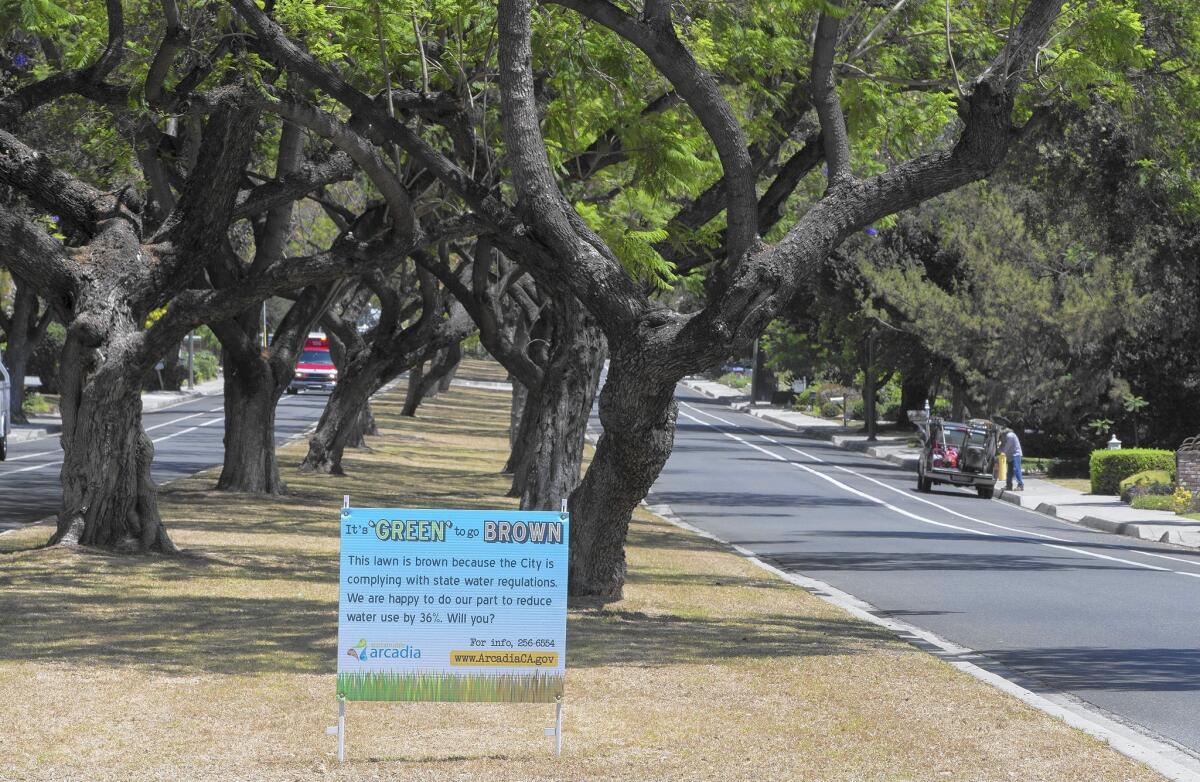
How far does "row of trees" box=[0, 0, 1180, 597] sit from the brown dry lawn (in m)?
1.66

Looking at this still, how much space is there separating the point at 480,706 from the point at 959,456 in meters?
28.2

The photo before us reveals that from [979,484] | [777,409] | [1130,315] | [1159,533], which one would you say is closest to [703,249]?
[1159,533]

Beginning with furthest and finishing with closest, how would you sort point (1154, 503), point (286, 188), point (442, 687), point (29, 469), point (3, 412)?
point (1154, 503) → point (3, 412) → point (29, 469) → point (286, 188) → point (442, 687)

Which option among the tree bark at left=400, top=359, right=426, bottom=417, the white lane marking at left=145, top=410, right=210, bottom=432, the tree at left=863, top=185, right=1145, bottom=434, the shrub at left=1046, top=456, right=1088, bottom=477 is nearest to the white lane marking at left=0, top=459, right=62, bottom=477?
the white lane marking at left=145, top=410, right=210, bottom=432

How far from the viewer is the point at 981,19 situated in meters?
18.6

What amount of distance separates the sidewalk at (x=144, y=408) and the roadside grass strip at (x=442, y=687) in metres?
31.7

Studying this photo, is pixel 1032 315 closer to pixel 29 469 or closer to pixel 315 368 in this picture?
pixel 29 469

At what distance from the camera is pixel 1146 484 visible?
32.9 meters

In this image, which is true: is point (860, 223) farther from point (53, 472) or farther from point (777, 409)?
point (777, 409)

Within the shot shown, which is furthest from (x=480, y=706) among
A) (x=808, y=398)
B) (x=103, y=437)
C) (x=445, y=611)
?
(x=808, y=398)

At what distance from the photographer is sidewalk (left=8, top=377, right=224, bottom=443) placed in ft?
125

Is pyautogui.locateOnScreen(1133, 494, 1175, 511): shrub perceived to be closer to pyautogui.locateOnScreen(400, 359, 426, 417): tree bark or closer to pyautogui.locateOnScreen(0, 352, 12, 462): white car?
pyautogui.locateOnScreen(0, 352, 12, 462): white car

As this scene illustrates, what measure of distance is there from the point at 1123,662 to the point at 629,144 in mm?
7042

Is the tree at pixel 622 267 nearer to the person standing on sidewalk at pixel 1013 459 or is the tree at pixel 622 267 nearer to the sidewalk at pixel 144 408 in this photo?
the person standing on sidewalk at pixel 1013 459
